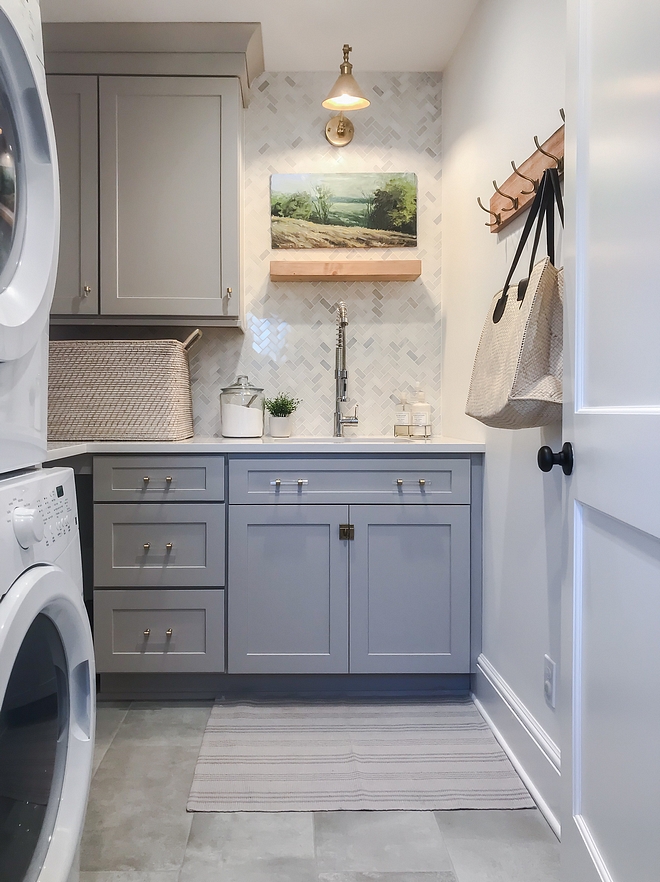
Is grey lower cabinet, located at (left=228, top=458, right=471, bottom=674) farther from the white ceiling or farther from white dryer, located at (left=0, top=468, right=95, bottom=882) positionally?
the white ceiling

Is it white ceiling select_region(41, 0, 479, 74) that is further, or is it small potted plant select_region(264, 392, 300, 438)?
small potted plant select_region(264, 392, 300, 438)

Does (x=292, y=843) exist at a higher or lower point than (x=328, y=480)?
lower

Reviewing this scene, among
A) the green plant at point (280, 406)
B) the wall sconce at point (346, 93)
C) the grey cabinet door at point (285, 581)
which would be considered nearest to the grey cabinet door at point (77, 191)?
the green plant at point (280, 406)

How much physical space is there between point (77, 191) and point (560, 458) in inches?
86.4

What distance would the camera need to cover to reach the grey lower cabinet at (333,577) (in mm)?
2342

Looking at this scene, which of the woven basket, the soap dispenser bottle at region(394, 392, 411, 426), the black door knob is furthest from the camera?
the soap dispenser bottle at region(394, 392, 411, 426)

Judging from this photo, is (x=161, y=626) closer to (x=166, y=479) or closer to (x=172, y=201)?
(x=166, y=479)

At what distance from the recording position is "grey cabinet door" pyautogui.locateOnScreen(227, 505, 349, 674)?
2.34 m

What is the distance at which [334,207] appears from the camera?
2885mm

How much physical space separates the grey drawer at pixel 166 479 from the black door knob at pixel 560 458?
1.36 metres

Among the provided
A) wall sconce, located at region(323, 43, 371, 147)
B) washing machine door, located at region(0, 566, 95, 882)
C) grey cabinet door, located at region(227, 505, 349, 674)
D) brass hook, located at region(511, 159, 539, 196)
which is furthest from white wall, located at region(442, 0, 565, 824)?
washing machine door, located at region(0, 566, 95, 882)

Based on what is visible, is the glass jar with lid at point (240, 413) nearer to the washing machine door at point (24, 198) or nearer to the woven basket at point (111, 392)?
the woven basket at point (111, 392)

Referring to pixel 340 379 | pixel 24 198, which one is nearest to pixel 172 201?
pixel 340 379

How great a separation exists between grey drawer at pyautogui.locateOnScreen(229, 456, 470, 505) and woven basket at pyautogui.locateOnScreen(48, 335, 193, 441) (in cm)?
37
